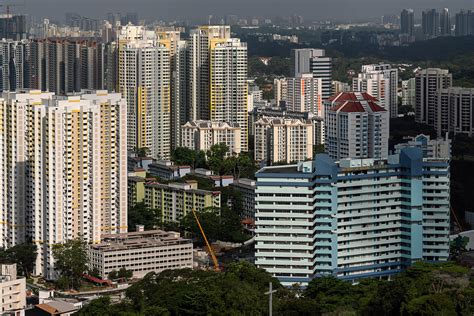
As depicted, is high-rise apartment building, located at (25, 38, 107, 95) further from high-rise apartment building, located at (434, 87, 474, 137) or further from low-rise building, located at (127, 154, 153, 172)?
high-rise apartment building, located at (434, 87, 474, 137)

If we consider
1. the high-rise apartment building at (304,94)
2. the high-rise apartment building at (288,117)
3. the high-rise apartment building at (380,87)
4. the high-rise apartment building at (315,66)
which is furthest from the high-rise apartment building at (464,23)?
the high-rise apartment building at (288,117)

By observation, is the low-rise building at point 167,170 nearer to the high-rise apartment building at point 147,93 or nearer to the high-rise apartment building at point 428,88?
the high-rise apartment building at point 147,93

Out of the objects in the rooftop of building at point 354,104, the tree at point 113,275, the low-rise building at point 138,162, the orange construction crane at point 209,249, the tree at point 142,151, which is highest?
the rooftop of building at point 354,104

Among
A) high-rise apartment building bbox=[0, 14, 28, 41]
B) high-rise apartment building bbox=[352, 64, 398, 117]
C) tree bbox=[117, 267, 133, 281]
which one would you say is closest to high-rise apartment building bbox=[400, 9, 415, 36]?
high-rise apartment building bbox=[352, 64, 398, 117]

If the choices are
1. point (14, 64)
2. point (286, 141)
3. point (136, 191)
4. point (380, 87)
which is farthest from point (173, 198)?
point (14, 64)

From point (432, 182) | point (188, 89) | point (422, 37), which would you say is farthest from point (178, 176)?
point (422, 37)

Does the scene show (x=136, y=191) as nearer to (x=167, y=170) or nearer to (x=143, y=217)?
(x=143, y=217)
